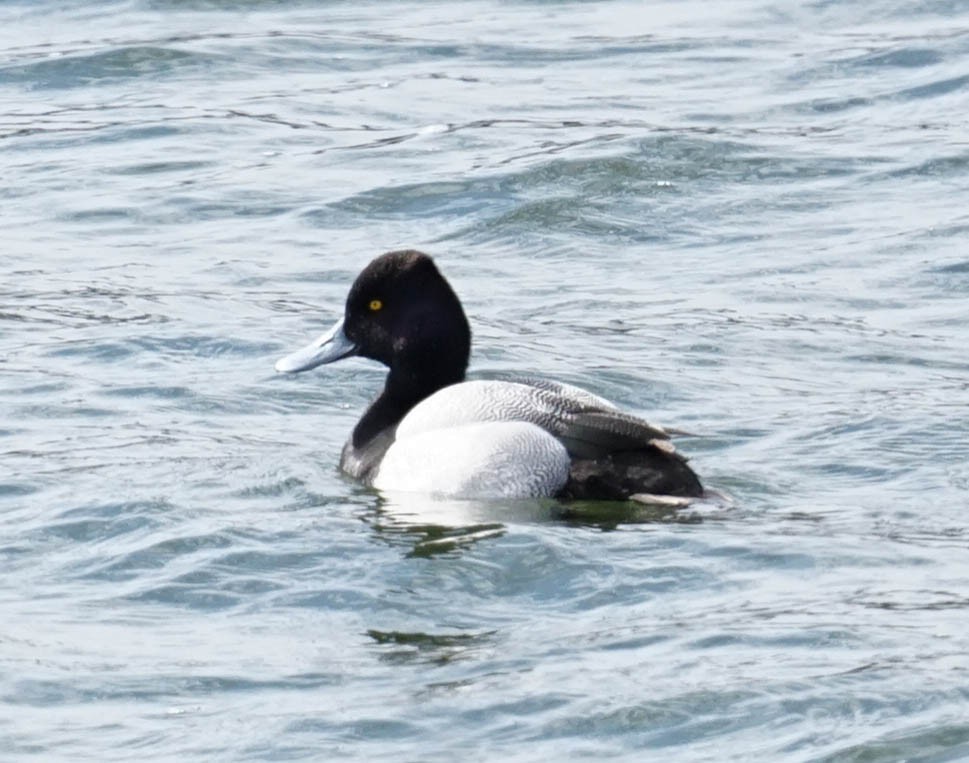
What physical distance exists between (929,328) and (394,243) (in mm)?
3377

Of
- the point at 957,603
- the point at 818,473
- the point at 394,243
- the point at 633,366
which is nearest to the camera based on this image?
the point at 957,603

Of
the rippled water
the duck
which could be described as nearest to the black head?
the duck

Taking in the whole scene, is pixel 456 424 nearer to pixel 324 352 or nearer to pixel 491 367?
pixel 324 352

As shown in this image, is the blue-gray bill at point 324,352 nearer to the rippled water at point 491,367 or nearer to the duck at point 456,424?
the duck at point 456,424

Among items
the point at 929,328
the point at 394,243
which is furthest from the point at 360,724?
the point at 394,243

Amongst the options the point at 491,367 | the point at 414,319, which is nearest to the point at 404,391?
the point at 414,319

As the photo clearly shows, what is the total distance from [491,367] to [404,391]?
1691 millimetres

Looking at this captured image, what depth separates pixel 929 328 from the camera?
1223 centimetres

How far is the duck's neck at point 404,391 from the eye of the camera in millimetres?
10078

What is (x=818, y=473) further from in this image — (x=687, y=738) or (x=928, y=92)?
(x=928, y=92)

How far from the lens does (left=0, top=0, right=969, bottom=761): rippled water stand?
707 cm

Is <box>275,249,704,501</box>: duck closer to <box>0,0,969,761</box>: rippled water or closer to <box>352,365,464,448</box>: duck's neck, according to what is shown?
<box>352,365,464,448</box>: duck's neck

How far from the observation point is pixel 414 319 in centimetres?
1008

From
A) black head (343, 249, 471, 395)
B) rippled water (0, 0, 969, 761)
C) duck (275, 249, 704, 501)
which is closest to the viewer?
Answer: rippled water (0, 0, 969, 761)
